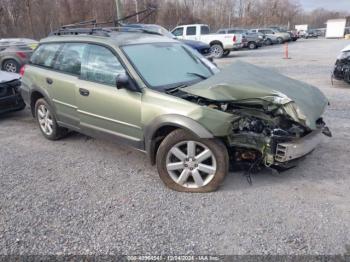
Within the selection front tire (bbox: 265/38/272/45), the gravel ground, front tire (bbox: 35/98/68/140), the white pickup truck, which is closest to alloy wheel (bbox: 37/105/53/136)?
front tire (bbox: 35/98/68/140)

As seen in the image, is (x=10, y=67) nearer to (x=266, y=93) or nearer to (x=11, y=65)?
(x=11, y=65)

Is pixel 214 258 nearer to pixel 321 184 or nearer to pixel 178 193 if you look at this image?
pixel 178 193

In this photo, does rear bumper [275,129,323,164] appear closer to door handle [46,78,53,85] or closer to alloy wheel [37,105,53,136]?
door handle [46,78,53,85]

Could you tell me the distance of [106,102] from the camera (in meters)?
3.74

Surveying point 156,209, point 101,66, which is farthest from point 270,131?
point 101,66

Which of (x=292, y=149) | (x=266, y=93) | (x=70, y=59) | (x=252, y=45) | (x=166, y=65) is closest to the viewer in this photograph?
(x=292, y=149)

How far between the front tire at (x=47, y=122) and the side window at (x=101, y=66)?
3.84ft

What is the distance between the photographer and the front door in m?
3.56

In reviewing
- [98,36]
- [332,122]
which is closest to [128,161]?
[98,36]

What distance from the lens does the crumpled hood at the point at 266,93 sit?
9.96 feet

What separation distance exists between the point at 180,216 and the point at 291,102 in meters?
1.61

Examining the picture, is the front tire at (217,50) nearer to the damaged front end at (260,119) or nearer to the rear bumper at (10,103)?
the rear bumper at (10,103)

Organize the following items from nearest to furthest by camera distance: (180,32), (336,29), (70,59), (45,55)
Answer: (70,59) → (45,55) → (180,32) → (336,29)

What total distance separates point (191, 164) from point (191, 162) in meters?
0.02
